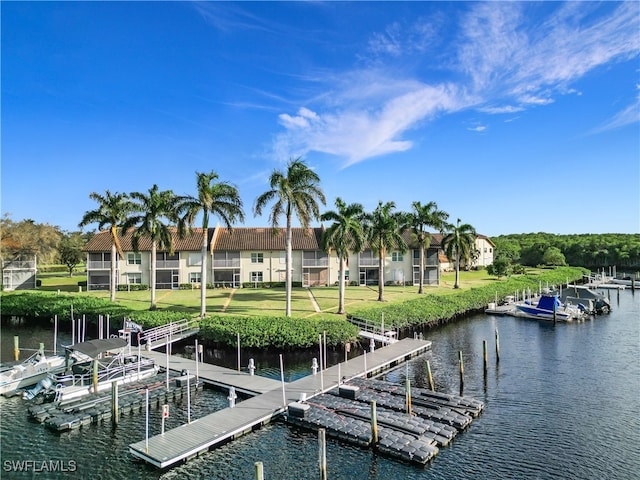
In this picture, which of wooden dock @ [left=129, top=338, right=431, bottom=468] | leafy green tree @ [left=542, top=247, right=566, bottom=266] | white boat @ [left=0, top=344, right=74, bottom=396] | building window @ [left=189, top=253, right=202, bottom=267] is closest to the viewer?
wooden dock @ [left=129, top=338, right=431, bottom=468]

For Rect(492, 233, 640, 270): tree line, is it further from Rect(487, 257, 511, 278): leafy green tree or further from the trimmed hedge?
the trimmed hedge

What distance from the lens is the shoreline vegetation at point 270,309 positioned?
3888 centimetres

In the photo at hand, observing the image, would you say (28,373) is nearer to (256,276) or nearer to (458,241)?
(256,276)

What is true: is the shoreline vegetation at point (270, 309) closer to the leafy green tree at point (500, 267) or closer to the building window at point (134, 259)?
the building window at point (134, 259)

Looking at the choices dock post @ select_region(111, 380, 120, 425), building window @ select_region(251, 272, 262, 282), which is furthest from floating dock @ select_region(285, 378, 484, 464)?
building window @ select_region(251, 272, 262, 282)

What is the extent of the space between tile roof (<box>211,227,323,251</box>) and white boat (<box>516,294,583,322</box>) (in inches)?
1231

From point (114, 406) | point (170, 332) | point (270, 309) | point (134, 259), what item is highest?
point (134, 259)

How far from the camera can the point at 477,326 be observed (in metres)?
53.2

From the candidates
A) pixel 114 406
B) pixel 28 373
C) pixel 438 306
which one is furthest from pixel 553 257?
pixel 28 373

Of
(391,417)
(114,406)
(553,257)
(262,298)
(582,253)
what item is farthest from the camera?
(582,253)

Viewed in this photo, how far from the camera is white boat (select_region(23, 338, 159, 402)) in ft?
88.2

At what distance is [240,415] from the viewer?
77.4 ft

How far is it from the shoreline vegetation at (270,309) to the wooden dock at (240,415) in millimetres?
5614

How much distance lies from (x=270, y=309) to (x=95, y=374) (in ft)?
79.9
